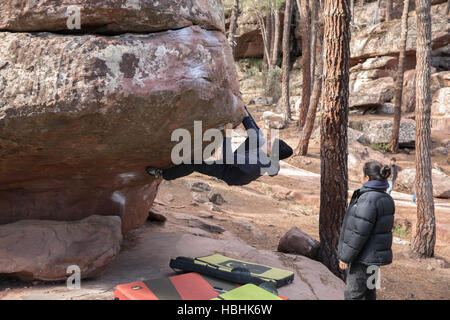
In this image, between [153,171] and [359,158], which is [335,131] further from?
[359,158]

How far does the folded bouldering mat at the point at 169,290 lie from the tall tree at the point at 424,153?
232 inches

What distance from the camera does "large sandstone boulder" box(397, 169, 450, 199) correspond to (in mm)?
11723

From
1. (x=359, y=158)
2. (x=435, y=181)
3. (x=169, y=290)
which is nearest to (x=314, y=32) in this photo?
(x=359, y=158)

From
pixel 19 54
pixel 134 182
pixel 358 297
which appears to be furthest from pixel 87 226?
pixel 358 297

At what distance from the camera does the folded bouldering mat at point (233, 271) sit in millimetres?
3432

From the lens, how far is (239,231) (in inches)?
277

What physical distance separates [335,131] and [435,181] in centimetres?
865

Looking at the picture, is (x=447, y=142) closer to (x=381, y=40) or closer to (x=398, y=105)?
(x=398, y=105)

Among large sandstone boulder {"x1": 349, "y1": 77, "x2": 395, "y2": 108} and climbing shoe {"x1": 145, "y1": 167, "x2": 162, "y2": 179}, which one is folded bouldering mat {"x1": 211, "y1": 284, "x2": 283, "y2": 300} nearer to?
climbing shoe {"x1": 145, "y1": 167, "x2": 162, "y2": 179}

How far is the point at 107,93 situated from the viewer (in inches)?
100

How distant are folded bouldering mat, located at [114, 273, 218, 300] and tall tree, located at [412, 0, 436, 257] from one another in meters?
5.90

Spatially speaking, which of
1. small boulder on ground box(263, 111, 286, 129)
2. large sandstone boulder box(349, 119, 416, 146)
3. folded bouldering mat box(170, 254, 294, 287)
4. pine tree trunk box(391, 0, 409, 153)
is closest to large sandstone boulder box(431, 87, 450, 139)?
large sandstone boulder box(349, 119, 416, 146)

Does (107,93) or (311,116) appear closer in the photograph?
(107,93)

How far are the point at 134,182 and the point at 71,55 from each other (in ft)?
6.80
